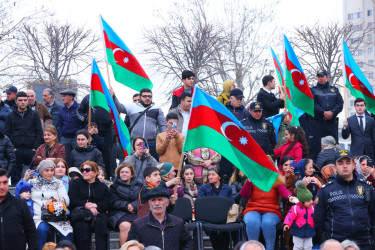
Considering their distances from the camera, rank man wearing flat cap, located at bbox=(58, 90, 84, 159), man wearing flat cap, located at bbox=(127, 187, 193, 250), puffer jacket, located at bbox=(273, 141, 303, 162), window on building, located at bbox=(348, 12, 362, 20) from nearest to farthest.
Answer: man wearing flat cap, located at bbox=(127, 187, 193, 250), puffer jacket, located at bbox=(273, 141, 303, 162), man wearing flat cap, located at bbox=(58, 90, 84, 159), window on building, located at bbox=(348, 12, 362, 20)

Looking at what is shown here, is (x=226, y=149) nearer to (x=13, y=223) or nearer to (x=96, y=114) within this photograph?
(x=13, y=223)

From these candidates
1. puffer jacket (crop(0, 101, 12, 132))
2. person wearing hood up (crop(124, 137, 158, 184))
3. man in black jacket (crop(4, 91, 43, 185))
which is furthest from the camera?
Answer: puffer jacket (crop(0, 101, 12, 132))

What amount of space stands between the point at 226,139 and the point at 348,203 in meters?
2.01

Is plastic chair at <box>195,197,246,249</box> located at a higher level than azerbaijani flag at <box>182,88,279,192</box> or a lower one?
lower

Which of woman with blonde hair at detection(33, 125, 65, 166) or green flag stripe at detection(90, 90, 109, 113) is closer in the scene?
green flag stripe at detection(90, 90, 109, 113)

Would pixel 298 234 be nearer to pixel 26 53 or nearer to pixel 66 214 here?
pixel 66 214

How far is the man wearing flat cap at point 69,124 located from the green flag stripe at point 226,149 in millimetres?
5460

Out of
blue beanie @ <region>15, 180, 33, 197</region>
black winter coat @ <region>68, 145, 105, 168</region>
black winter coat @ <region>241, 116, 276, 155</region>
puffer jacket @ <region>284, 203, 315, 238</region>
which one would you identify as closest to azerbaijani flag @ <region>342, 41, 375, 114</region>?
black winter coat @ <region>241, 116, 276, 155</region>

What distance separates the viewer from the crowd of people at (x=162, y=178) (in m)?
11.1

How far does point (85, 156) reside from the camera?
14.4 meters

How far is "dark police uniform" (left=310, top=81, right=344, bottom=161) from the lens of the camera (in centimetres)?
1673

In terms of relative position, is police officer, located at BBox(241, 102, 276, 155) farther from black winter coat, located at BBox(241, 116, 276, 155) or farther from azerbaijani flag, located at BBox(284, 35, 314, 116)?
azerbaijani flag, located at BBox(284, 35, 314, 116)

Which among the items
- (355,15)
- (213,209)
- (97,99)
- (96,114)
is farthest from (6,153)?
(355,15)

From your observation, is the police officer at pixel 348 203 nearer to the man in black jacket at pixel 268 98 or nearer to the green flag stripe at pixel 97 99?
the green flag stripe at pixel 97 99
